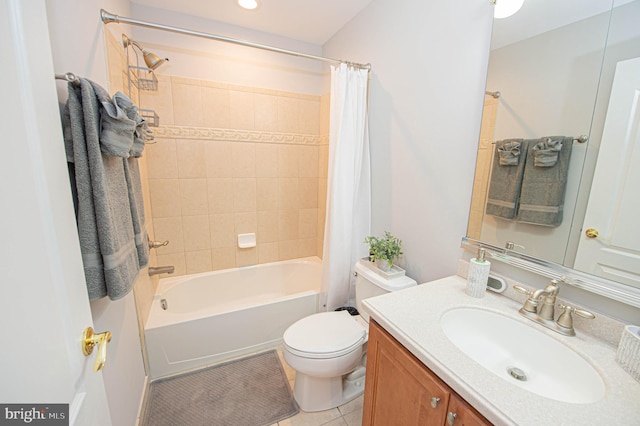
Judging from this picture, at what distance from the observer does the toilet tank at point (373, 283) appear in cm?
142

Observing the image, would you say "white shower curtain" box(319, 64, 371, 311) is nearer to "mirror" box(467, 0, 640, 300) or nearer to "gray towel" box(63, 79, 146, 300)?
"mirror" box(467, 0, 640, 300)

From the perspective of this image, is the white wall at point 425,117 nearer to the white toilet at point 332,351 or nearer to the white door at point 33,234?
the white toilet at point 332,351

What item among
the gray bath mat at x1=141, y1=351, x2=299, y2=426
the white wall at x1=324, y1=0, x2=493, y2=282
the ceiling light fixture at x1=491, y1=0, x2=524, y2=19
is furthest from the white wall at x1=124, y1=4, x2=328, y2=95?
the gray bath mat at x1=141, y1=351, x2=299, y2=426

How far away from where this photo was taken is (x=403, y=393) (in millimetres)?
876

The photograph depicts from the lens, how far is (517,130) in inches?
41.3

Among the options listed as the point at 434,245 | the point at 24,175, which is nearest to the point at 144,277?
the point at 24,175

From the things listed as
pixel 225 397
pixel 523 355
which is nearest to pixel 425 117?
pixel 523 355

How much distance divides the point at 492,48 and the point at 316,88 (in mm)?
1720

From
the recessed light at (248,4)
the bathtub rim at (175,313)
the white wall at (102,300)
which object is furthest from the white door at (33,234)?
the recessed light at (248,4)

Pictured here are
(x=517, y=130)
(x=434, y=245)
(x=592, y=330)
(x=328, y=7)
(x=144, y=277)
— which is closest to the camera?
(x=592, y=330)

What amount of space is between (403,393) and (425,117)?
1.32 meters

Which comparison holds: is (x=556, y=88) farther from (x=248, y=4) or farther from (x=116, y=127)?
(x=248, y=4)

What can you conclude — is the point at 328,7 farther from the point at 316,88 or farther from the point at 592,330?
the point at 592,330

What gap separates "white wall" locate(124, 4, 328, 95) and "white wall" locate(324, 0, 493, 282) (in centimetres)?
74
